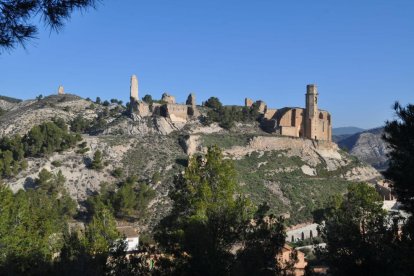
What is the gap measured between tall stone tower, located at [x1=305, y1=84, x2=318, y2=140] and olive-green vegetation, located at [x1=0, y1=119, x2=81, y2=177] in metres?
33.4

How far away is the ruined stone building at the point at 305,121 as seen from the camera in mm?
70438

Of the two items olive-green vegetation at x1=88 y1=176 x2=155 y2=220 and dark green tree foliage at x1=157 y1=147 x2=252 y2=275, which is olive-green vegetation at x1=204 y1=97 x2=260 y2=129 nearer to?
olive-green vegetation at x1=88 y1=176 x2=155 y2=220

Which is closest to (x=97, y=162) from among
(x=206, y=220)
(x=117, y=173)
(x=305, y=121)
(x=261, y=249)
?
(x=117, y=173)

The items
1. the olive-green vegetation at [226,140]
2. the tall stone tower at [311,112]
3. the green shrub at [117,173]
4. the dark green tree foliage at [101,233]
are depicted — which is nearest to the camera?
the dark green tree foliage at [101,233]

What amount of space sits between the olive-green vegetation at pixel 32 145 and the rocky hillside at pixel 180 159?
0.86m

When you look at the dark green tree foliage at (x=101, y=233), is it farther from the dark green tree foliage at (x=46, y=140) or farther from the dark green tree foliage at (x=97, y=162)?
the dark green tree foliage at (x=46, y=140)

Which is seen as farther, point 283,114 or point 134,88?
point 283,114

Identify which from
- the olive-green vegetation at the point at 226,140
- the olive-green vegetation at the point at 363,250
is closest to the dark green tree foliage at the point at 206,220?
the olive-green vegetation at the point at 363,250

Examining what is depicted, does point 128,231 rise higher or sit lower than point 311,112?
lower

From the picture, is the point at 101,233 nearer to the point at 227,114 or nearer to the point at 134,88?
the point at 134,88

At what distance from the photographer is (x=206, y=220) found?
17.1 meters

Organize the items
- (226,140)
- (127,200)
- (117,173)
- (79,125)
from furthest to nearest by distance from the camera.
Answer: (79,125)
(226,140)
(117,173)
(127,200)

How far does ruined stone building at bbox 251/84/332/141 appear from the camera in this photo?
70.4 m

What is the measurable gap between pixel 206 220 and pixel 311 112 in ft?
185
